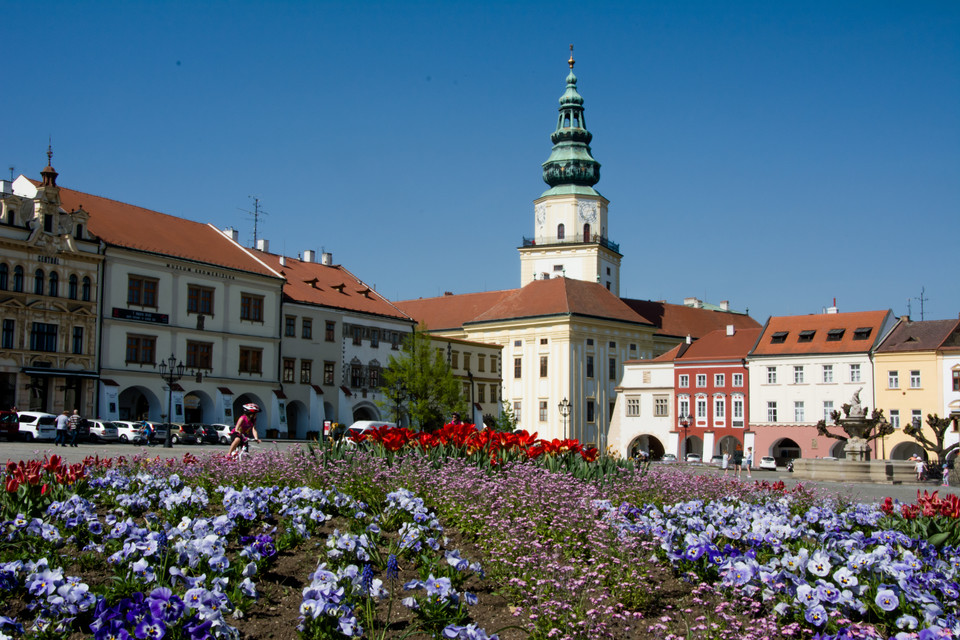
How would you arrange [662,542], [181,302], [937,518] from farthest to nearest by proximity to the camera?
[181,302]
[937,518]
[662,542]

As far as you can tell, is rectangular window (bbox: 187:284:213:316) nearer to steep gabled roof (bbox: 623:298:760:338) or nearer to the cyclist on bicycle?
the cyclist on bicycle

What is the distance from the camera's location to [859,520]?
10062 mm

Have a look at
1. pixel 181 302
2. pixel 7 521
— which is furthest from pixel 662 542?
pixel 181 302

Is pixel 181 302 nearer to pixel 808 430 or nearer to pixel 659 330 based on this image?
pixel 808 430

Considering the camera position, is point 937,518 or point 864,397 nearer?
point 937,518

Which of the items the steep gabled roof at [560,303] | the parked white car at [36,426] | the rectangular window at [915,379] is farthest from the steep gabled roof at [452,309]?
the parked white car at [36,426]

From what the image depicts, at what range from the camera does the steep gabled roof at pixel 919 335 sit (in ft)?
192

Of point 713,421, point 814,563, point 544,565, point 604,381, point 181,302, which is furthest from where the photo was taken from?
point 604,381

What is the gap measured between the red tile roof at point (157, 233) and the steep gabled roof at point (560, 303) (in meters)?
29.2

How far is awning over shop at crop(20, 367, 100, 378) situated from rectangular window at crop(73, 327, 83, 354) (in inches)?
42.8

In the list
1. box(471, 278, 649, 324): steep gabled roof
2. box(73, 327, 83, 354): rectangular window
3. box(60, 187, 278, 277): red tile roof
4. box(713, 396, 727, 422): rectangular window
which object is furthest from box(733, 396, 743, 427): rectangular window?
box(73, 327, 83, 354): rectangular window

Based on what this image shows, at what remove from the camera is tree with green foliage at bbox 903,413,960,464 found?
49.3m

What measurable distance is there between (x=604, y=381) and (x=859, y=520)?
6911 cm

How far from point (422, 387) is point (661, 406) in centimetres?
2200
